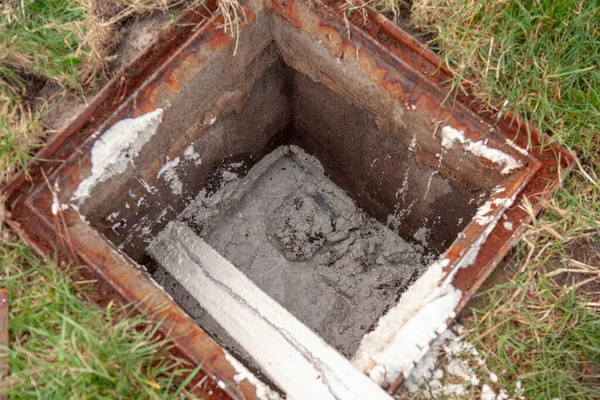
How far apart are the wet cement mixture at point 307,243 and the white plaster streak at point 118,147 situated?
71 cm

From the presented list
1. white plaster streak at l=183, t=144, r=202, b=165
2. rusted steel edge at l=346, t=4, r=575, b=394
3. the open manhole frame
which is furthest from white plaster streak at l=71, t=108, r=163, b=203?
rusted steel edge at l=346, t=4, r=575, b=394

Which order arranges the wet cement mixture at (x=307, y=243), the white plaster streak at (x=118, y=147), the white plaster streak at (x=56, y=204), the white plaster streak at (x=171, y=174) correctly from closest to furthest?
the white plaster streak at (x=56, y=204) → the white plaster streak at (x=118, y=147) → the white plaster streak at (x=171, y=174) → the wet cement mixture at (x=307, y=243)

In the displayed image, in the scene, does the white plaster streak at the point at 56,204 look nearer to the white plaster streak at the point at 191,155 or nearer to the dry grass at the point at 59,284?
the dry grass at the point at 59,284

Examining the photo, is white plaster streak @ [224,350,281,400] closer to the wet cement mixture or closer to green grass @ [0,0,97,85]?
the wet cement mixture

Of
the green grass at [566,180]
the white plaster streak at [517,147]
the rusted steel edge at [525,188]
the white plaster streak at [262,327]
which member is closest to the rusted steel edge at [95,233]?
the white plaster streak at [262,327]

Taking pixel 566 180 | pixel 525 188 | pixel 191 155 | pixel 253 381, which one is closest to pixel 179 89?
pixel 191 155

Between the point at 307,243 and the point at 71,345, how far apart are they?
61.3 inches

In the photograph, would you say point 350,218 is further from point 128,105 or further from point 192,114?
point 128,105

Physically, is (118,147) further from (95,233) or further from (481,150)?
(481,150)

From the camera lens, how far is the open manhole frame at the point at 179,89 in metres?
1.55

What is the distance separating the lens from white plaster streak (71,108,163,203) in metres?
1.75

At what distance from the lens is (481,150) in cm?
181

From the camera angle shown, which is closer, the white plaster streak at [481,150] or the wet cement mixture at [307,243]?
the white plaster streak at [481,150]

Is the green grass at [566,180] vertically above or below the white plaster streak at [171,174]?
above
